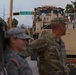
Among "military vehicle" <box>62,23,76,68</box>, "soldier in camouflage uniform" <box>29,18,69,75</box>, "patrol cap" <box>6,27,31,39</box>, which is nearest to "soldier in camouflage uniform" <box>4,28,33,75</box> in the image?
"patrol cap" <box>6,27,31,39</box>

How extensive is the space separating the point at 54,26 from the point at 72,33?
16.7ft

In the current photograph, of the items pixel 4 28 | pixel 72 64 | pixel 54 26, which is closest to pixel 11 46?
pixel 4 28

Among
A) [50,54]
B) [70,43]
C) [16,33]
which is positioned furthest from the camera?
[70,43]

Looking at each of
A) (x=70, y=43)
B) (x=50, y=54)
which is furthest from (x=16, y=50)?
(x=70, y=43)

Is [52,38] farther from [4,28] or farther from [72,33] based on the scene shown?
[72,33]

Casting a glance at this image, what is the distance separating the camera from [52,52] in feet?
16.4

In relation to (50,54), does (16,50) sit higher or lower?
higher

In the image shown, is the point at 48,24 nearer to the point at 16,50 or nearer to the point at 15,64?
the point at 16,50

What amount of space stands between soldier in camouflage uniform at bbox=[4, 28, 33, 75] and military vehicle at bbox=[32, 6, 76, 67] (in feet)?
20.8

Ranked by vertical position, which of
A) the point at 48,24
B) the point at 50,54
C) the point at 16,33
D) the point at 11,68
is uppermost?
the point at 16,33

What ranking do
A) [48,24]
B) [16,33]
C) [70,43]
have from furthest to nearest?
[48,24] → [70,43] → [16,33]

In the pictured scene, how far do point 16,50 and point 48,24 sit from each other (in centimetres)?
844

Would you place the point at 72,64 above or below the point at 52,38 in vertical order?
below

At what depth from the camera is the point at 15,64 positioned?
11.1 feet
